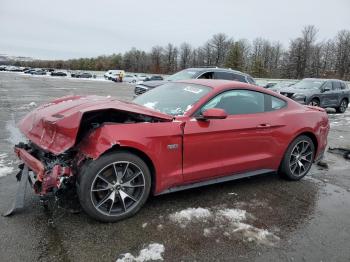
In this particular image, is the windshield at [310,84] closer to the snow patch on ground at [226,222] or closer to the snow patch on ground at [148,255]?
the snow patch on ground at [226,222]

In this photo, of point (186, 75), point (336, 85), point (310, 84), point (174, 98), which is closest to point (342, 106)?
point (336, 85)

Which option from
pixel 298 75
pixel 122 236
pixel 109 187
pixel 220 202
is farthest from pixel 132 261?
pixel 298 75

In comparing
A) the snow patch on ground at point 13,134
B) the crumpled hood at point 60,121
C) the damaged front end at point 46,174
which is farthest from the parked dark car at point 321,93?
the damaged front end at point 46,174

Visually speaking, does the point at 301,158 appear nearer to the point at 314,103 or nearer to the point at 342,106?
the point at 314,103

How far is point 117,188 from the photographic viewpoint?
367cm

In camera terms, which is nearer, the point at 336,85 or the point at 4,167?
the point at 4,167

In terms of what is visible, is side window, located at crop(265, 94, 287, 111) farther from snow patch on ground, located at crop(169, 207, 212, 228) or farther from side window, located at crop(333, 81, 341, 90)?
side window, located at crop(333, 81, 341, 90)

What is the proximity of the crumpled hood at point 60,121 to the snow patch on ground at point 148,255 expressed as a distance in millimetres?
1210

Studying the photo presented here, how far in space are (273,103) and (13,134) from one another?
5.97 meters

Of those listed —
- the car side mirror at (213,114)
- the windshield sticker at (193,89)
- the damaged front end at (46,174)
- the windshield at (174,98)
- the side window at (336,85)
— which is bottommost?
the damaged front end at (46,174)

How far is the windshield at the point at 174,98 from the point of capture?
14.4ft

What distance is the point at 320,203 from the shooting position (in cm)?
459

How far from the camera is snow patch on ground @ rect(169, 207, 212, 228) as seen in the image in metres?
3.79

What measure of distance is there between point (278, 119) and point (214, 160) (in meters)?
1.34
